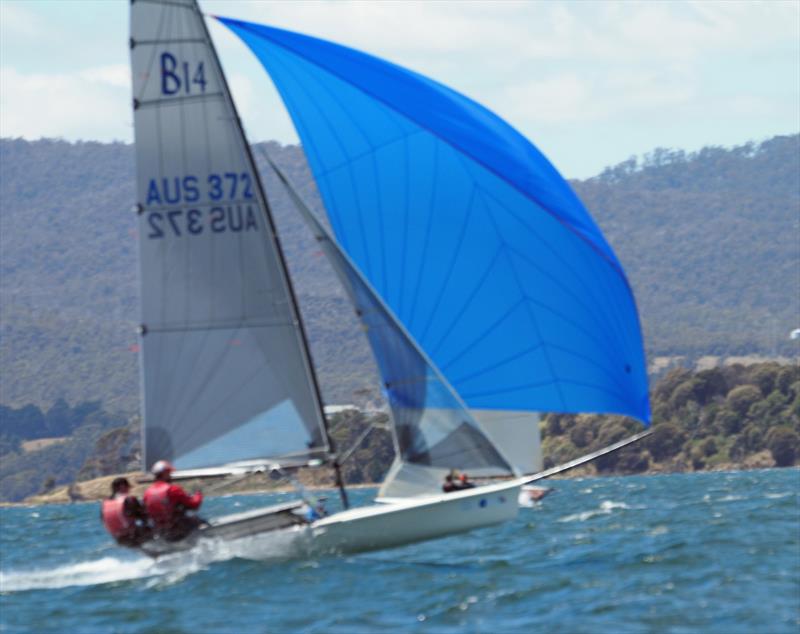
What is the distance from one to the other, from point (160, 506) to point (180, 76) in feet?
17.4

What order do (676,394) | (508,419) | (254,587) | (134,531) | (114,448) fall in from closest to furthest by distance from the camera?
(254,587)
(134,531)
(508,419)
(676,394)
(114,448)

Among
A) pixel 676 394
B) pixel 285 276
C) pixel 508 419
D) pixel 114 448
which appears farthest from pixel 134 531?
pixel 114 448

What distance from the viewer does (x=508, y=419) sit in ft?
82.5

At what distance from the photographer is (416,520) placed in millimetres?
19234

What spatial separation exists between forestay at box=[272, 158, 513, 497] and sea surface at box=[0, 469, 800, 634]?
1239mm

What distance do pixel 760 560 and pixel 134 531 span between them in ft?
25.5

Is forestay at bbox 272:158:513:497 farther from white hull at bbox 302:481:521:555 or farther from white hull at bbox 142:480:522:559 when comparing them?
white hull at bbox 302:481:521:555

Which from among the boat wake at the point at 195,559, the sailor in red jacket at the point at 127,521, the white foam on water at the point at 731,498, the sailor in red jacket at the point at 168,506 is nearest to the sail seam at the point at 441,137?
the boat wake at the point at 195,559

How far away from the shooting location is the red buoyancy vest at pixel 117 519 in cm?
1967

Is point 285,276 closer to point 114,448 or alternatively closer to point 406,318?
point 406,318

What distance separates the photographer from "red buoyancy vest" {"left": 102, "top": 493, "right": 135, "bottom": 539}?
A: 1967cm

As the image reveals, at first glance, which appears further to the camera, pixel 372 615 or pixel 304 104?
pixel 304 104

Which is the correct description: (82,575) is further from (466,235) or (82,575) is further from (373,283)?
(466,235)

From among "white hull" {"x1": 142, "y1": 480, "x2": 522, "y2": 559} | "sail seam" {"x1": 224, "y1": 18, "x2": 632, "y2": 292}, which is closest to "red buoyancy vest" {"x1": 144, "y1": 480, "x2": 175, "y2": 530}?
"white hull" {"x1": 142, "y1": 480, "x2": 522, "y2": 559}
